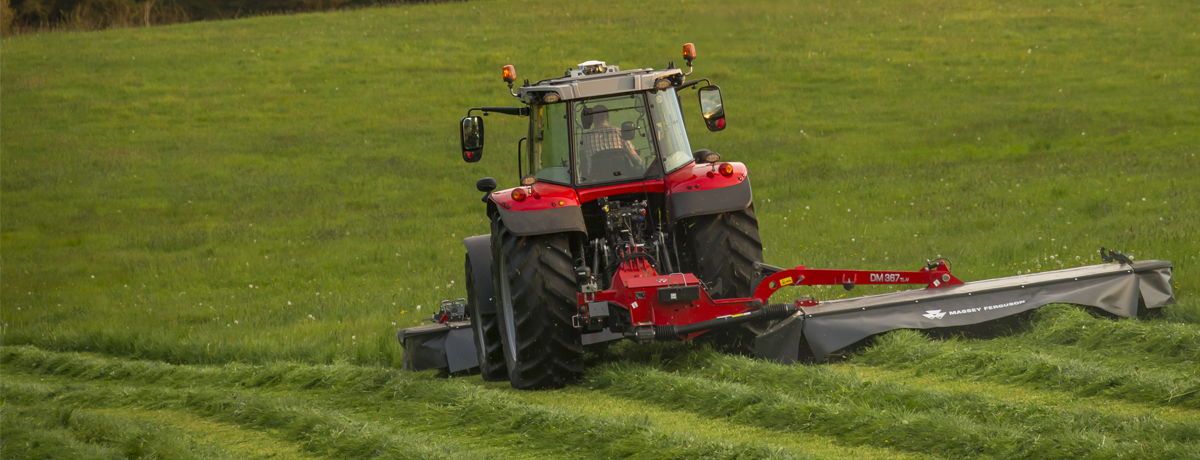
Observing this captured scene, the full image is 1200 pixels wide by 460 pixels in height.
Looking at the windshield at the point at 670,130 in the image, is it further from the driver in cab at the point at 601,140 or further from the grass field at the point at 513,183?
the grass field at the point at 513,183

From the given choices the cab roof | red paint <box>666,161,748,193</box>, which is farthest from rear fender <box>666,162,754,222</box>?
the cab roof

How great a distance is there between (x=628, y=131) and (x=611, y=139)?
0.14m

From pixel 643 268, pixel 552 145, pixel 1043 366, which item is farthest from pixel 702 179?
pixel 1043 366

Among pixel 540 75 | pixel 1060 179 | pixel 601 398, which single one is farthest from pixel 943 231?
pixel 540 75

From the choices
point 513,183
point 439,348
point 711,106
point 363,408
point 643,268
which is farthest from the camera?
point 513,183

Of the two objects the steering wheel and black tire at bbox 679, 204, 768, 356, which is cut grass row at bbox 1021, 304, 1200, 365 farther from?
the steering wheel

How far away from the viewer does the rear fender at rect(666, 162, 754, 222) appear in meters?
7.40

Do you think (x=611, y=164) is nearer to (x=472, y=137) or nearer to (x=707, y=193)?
(x=707, y=193)

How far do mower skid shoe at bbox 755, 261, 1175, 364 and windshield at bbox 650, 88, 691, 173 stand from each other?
1540 mm

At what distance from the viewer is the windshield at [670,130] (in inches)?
316

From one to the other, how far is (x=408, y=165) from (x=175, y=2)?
28.6 m

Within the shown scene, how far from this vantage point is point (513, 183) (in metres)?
20.1

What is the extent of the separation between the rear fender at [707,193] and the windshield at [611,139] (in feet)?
1.43

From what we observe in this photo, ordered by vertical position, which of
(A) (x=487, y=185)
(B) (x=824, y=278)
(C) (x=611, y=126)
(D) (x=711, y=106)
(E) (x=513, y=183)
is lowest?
(E) (x=513, y=183)
